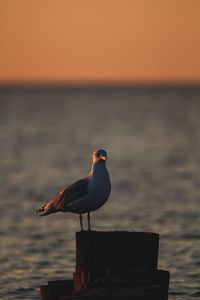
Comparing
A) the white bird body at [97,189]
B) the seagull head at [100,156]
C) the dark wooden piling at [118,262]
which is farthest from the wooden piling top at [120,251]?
the seagull head at [100,156]

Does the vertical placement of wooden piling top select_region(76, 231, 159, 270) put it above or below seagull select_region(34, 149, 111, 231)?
below

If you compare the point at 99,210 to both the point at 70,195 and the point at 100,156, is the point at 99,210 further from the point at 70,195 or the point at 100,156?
the point at 100,156

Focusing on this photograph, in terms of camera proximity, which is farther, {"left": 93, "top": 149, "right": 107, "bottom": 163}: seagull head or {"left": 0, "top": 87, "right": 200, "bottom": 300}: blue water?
{"left": 0, "top": 87, "right": 200, "bottom": 300}: blue water

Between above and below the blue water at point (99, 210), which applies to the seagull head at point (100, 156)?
below

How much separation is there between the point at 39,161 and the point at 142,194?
13.4 metres

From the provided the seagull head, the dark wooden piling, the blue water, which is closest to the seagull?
the seagull head

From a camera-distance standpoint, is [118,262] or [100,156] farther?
[100,156]

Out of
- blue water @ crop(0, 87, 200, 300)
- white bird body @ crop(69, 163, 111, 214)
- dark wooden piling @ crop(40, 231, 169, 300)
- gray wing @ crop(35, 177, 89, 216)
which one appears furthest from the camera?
blue water @ crop(0, 87, 200, 300)

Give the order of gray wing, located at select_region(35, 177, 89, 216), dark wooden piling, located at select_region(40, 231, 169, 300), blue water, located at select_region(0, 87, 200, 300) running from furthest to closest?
1. blue water, located at select_region(0, 87, 200, 300)
2. gray wing, located at select_region(35, 177, 89, 216)
3. dark wooden piling, located at select_region(40, 231, 169, 300)

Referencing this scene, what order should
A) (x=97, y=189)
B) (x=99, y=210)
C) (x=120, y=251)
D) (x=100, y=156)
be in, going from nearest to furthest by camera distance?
(x=120, y=251) < (x=97, y=189) < (x=100, y=156) < (x=99, y=210)

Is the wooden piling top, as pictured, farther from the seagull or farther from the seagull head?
the seagull head

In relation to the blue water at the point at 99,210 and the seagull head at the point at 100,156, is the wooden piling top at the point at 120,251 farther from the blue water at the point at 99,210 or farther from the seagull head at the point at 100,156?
the blue water at the point at 99,210

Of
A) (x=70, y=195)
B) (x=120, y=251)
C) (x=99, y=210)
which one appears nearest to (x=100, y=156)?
(x=70, y=195)

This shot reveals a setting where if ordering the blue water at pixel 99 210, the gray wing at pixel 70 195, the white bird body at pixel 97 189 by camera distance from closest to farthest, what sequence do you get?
the white bird body at pixel 97 189 → the gray wing at pixel 70 195 → the blue water at pixel 99 210
